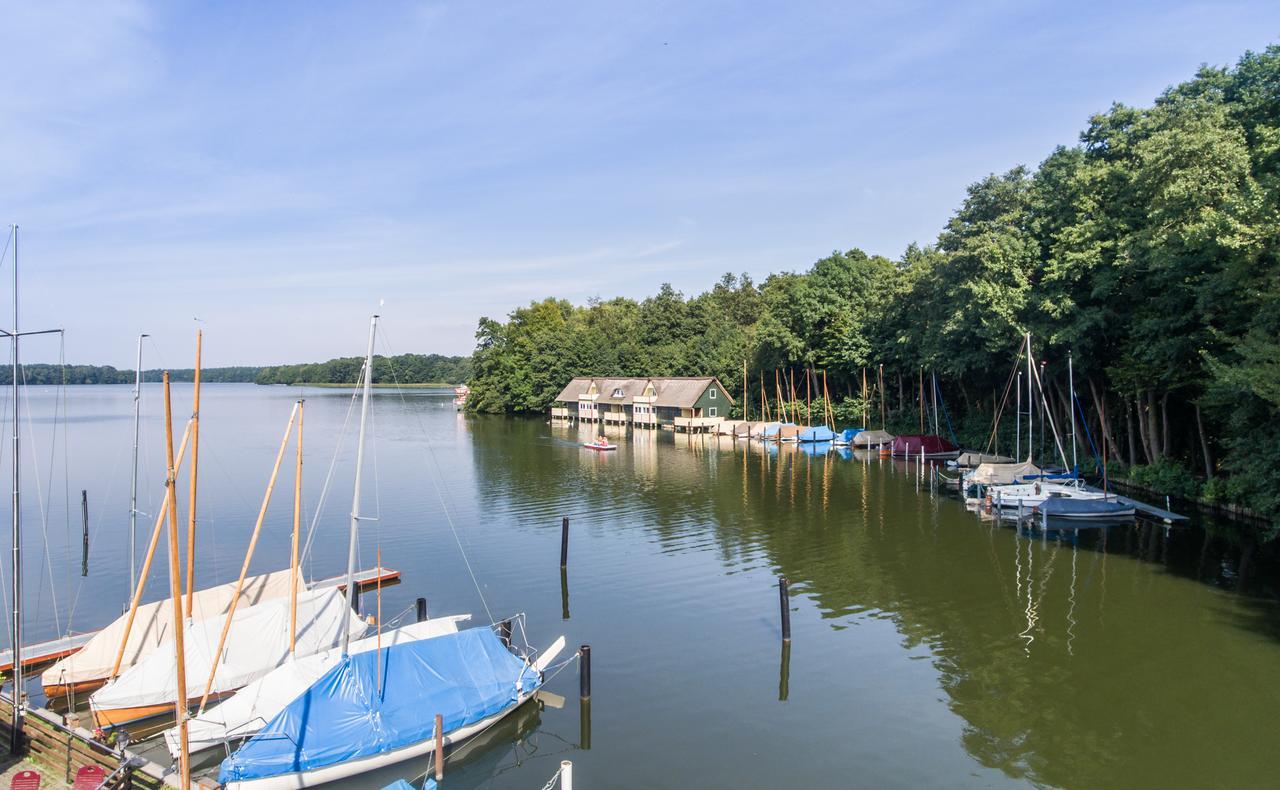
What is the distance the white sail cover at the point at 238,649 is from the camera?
18.3 m

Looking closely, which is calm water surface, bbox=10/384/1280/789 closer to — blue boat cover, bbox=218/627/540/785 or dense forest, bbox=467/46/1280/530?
blue boat cover, bbox=218/627/540/785

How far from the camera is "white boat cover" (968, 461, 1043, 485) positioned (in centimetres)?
4334

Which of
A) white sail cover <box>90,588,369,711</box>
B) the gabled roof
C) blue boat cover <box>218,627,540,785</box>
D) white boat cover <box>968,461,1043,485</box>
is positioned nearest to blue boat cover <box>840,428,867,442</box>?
white boat cover <box>968,461,1043,485</box>

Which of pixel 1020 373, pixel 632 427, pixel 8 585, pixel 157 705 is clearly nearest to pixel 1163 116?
pixel 1020 373

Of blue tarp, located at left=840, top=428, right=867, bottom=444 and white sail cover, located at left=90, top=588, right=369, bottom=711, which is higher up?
blue tarp, located at left=840, top=428, right=867, bottom=444

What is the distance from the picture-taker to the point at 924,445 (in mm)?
62531

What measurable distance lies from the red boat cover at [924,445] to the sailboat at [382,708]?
4928 cm

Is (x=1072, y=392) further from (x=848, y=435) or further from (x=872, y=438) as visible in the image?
(x=848, y=435)

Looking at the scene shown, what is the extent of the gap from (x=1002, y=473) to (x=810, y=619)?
2323 centimetres

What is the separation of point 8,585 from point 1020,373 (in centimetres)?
5454

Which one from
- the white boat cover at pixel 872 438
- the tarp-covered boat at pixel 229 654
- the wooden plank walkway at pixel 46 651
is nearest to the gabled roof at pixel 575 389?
the white boat cover at pixel 872 438

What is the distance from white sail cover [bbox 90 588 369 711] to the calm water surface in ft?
15.7

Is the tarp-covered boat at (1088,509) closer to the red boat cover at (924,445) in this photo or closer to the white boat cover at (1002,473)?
the white boat cover at (1002,473)

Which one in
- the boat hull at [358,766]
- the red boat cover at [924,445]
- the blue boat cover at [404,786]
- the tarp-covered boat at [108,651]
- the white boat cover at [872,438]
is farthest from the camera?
the white boat cover at [872,438]
